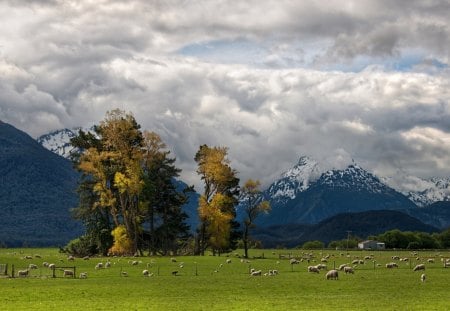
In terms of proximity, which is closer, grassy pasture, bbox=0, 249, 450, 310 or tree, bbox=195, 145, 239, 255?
grassy pasture, bbox=0, 249, 450, 310

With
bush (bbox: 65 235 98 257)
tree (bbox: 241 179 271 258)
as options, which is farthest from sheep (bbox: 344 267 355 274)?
bush (bbox: 65 235 98 257)

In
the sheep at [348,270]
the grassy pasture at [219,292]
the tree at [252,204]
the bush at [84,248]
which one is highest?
the tree at [252,204]

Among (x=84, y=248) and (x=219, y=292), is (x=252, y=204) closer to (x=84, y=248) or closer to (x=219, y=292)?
(x=84, y=248)

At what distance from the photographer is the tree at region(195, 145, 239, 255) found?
423 feet

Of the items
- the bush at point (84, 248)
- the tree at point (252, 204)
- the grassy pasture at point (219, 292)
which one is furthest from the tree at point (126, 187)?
the grassy pasture at point (219, 292)

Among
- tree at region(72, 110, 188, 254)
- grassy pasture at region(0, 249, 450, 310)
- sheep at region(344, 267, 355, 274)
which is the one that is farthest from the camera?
tree at region(72, 110, 188, 254)

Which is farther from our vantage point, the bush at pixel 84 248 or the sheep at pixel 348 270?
the bush at pixel 84 248

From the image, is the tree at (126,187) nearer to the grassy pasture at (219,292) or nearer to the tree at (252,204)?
the tree at (252,204)

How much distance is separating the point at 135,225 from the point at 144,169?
10.6 m

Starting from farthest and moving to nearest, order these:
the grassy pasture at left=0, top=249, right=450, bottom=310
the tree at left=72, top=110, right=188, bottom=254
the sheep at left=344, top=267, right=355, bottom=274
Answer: the tree at left=72, top=110, right=188, bottom=254 → the sheep at left=344, top=267, right=355, bottom=274 → the grassy pasture at left=0, top=249, right=450, bottom=310

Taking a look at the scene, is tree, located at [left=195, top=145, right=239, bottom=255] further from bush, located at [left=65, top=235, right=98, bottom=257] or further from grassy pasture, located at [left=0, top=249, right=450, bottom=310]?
grassy pasture, located at [left=0, top=249, right=450, bottom=310]

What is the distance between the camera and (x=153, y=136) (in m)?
128

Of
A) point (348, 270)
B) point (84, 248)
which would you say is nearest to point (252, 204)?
point (84, 248)

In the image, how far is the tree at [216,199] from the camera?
129m
